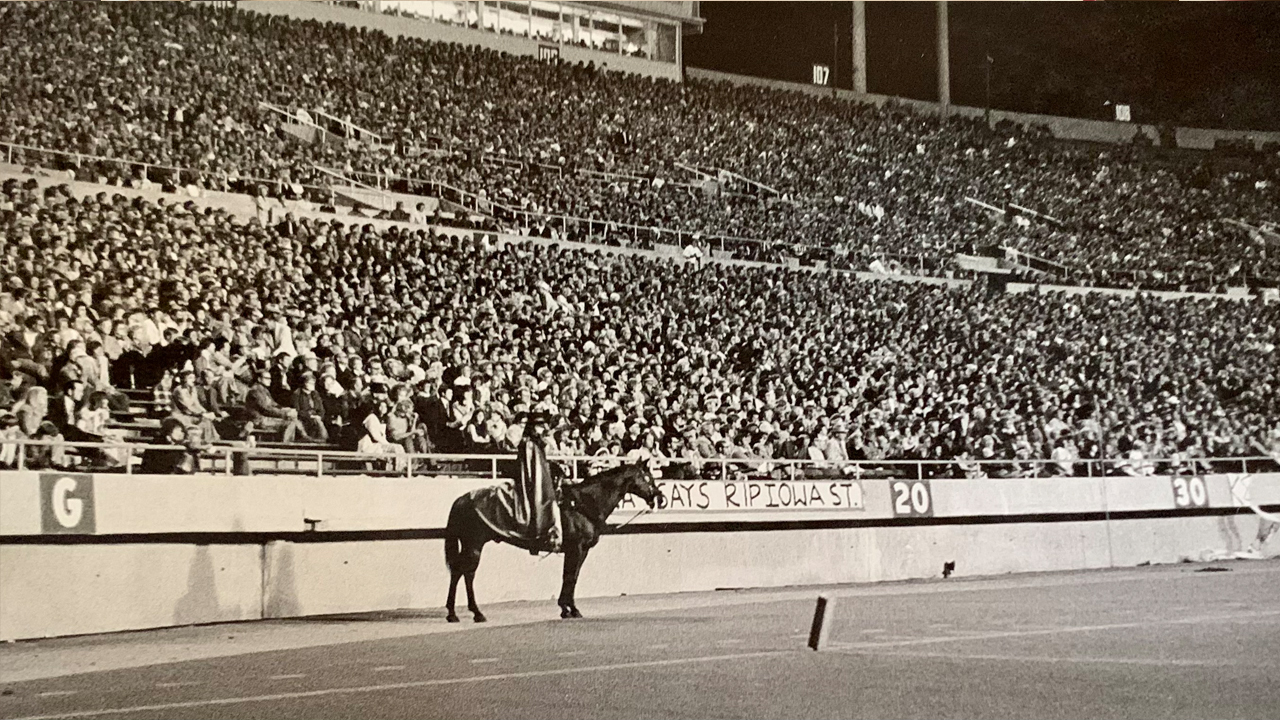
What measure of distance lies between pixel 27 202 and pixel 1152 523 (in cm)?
2030

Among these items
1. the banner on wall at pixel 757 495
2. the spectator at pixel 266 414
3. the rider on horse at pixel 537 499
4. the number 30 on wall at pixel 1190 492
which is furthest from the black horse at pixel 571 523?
the number 30 on wall at pixel 1190 492

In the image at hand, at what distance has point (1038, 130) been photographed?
3847cm

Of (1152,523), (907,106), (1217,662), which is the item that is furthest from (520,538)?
(907,106)

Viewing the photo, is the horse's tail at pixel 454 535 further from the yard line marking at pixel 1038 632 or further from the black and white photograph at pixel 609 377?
the yard line marking at pixel 1038 632

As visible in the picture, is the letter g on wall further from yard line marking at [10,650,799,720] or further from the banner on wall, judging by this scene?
the banner on wall

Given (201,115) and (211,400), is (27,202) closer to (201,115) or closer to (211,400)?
(211,400)

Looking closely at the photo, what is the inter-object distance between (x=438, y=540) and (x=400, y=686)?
23.0ft

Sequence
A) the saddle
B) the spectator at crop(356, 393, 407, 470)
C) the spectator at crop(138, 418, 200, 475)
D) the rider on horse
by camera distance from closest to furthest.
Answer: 1. the spectator at crop(138, 418, 200, 475)
2. the rider on horse
3. the saddle
4. the spectator at crop(356, 393, 407, 470)

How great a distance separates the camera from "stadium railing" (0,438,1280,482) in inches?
573

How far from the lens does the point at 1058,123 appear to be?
Answer: 3978 centimetres

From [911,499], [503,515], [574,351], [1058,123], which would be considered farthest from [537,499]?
[1058,123]

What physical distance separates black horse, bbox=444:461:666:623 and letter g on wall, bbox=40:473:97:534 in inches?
174

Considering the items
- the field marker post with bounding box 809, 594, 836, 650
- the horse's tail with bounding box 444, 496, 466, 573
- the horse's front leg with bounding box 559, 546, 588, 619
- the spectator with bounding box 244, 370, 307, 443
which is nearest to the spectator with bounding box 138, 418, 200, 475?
the spectator with bounding box 244, 370, 307, 443

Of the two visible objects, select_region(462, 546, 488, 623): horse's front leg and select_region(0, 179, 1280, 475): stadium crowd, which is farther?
select_region(462, 546, 488, 623): horse's front leg
